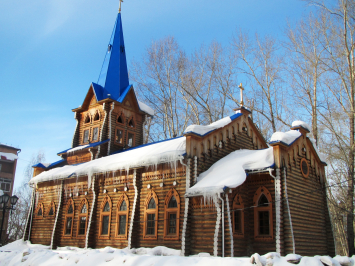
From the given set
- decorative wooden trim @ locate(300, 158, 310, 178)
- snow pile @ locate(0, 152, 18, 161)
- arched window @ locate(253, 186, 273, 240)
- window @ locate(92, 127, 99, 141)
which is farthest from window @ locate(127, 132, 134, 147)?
snow pile @ locate(0, 152, 18, 161)

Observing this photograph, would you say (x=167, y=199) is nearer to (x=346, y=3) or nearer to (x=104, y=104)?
(x=104, y=104)

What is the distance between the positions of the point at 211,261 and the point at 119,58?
2141cm

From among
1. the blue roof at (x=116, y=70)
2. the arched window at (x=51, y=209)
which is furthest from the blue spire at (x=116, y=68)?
the arched window at (x=51, y=209)

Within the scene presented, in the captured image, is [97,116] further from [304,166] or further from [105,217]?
[304,166]

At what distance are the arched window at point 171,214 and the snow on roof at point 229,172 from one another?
139cm

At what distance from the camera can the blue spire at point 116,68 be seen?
24922mm

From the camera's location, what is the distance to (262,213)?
1405 cm

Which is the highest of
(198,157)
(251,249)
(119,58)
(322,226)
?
(119,58)

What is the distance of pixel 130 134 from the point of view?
24438 millimetres

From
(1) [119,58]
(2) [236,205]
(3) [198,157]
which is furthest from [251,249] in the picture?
(1) [119,58]

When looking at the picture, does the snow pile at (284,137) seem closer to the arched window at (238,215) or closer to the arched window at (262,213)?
the arched window at (262,213)

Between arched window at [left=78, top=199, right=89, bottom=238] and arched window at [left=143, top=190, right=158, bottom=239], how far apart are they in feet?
15.3

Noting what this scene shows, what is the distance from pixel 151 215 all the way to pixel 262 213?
4.90 meters

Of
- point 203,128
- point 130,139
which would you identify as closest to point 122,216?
point 203,128
